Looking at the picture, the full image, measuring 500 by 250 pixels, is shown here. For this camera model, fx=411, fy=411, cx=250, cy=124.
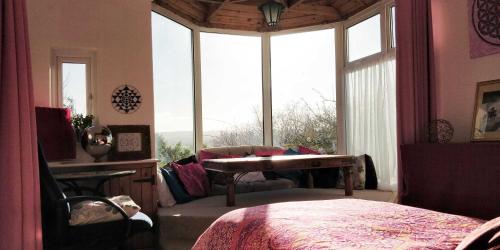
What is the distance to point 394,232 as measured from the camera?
146 centimetres

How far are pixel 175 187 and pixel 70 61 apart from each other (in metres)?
1.61

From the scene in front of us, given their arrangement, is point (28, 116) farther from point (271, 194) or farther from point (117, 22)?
point (271, 194)

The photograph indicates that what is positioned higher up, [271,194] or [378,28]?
[378,28]

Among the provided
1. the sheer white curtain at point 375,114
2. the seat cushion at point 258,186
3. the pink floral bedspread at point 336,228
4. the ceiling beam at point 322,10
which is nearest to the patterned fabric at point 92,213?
the pink floral bedspread at point 336,228

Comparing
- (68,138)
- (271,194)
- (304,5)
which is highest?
(304,5)

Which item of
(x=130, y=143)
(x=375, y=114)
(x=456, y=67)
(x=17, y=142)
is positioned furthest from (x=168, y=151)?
(x=456, y=67)

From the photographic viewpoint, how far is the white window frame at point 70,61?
3.89 meters

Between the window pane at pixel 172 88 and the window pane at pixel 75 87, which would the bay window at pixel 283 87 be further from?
the window pane at pixel 75 87

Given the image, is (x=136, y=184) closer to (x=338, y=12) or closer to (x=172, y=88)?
(x=172, y=88)

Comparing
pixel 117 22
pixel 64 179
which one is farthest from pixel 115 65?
pixel 64 179

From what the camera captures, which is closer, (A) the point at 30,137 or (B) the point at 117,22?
(A) the point at 30,137

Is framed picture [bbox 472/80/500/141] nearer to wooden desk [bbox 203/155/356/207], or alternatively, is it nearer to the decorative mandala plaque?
the decorative mandala plaque

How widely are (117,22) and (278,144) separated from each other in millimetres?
2870

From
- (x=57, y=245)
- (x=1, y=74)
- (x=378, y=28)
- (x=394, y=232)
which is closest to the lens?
(x=394, y=232)
